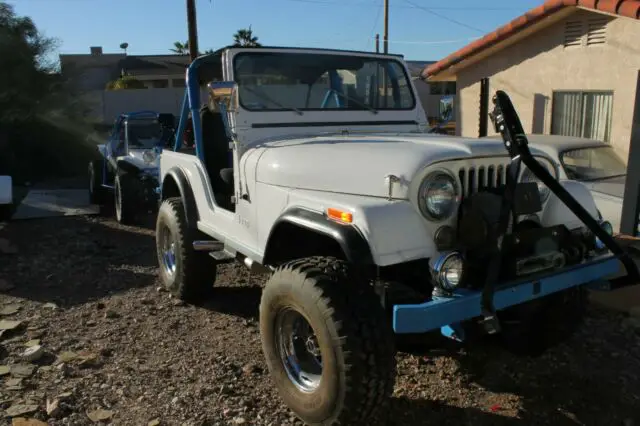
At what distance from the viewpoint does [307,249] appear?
11.6 feet

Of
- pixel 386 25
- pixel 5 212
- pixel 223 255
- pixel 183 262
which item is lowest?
pixel 5 212

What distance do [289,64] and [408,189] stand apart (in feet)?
6.48

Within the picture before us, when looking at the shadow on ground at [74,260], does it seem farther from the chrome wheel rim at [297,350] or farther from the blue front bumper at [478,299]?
the blue front bumper at [478,299]

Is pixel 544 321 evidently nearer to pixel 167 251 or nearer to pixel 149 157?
pixel 167 251

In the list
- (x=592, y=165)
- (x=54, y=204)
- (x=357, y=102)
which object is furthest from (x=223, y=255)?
(x=54, y=204)

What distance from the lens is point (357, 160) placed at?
3113 mm

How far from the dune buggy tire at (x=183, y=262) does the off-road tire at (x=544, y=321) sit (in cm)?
241

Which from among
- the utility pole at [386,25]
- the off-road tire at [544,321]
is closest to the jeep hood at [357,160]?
the off-road tire at [544,321]

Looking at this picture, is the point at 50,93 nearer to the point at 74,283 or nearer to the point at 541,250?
the point at 74,283

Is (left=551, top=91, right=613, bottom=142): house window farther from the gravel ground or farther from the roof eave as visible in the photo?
the gravel ground

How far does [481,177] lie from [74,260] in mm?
5059

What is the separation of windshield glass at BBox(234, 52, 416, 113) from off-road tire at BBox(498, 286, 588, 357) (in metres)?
1.87

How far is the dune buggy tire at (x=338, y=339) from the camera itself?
267 cm

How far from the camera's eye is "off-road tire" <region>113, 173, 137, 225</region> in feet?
27.8
